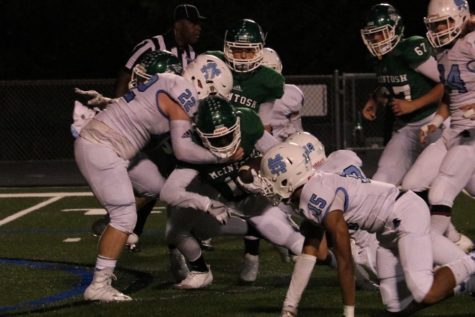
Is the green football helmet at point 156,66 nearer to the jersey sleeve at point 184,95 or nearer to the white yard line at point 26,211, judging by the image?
the jersey sleeve at point 184,95

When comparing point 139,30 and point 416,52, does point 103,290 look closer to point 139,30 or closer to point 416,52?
point 416,52

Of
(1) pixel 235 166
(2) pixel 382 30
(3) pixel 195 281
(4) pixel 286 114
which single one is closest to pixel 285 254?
(3) pixel 195 281

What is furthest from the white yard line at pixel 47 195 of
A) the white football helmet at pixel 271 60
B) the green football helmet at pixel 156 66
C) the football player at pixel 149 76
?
the green football helmet at pixel 156 66

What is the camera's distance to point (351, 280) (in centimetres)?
657

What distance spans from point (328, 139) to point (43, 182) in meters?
4.02

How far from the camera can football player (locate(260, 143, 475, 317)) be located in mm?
6613

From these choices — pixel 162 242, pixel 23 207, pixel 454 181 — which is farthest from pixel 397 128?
pixel 23 207

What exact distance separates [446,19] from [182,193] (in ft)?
6.81

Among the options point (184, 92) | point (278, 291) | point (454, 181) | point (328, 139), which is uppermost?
point (184, 92)

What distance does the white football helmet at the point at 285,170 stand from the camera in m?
6.66

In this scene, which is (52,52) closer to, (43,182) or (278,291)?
(43,182)

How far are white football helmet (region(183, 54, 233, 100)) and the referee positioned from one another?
2.18 m

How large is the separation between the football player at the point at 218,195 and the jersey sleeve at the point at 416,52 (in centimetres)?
136

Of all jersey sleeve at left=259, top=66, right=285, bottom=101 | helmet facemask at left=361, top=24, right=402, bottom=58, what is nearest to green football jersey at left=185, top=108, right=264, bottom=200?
jersey sleeve at left=259, top=66, right=285, bottom=101
